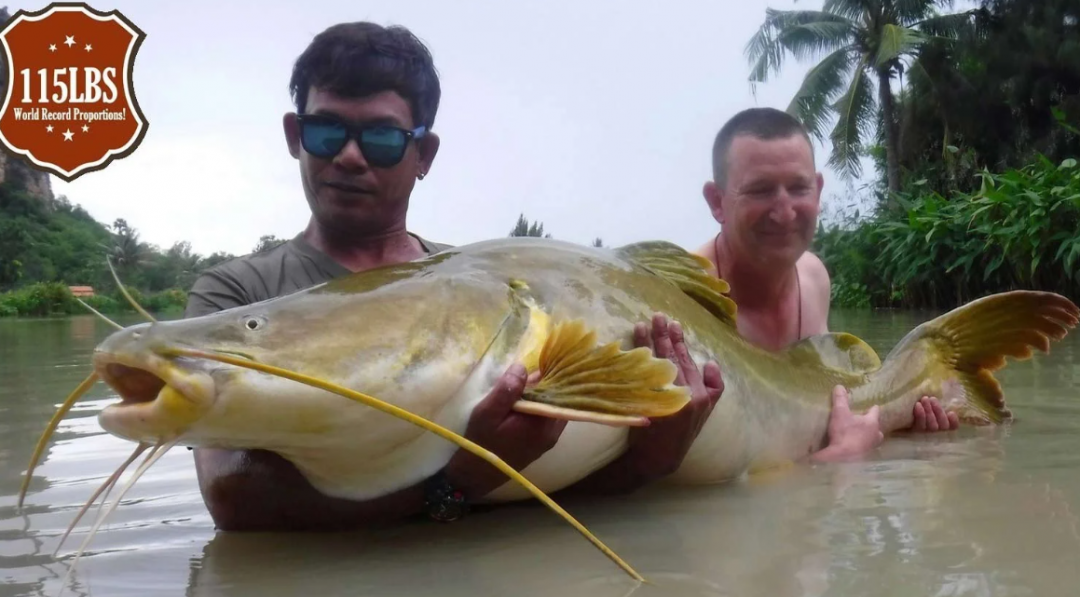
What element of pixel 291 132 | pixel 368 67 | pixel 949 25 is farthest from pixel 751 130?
pixel 949 25

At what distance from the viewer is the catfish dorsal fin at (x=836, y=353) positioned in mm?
2611

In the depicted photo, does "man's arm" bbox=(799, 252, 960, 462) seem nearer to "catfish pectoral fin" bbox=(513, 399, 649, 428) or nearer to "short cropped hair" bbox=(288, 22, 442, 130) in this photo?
"catfish pectoral fin" bbox=(513, 399, 649, 428)

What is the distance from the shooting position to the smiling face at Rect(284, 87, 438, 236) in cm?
234

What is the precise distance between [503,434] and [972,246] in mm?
10375

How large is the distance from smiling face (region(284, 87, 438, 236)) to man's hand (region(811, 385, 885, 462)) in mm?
1383

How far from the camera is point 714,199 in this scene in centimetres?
324

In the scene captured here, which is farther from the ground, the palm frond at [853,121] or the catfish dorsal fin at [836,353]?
the palm frond at [853,121]

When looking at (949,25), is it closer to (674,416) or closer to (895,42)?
(895,42)

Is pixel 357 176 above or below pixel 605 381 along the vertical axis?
above

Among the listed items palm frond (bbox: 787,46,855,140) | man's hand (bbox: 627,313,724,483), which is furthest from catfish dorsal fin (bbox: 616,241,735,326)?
palm frond (bbox: 787,46,855,140)

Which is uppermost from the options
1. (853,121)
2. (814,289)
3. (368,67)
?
(853,121)

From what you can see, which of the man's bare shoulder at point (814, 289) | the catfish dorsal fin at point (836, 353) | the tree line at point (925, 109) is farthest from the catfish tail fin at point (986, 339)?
the tree line at point (925, 109)

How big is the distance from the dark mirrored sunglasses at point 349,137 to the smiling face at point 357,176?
0.05ft

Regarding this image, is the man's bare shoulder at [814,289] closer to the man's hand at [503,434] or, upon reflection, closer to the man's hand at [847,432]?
the man's hand at [847,432]
